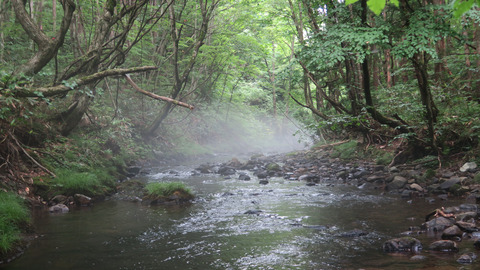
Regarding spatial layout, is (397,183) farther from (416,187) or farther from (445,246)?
(445,246)

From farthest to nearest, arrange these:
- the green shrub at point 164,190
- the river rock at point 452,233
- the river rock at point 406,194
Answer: the green shrub at point 164,190 → the river rock at point 406,194 → the river rock at point 452,233

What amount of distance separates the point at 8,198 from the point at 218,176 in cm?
810

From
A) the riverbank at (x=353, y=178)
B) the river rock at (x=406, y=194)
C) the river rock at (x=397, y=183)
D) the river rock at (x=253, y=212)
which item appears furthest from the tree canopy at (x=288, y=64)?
the river rock at (x=253, y=212)

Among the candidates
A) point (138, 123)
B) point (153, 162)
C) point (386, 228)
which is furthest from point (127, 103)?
point (386, 228)

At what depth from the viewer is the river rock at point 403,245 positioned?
463 centimetres

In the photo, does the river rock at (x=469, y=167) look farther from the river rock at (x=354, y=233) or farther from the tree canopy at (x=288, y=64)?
the river rock at (x=354, y=233)

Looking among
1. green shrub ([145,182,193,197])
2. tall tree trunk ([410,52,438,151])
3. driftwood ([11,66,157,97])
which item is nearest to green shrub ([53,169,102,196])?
green shrub ([145,182,193,197])

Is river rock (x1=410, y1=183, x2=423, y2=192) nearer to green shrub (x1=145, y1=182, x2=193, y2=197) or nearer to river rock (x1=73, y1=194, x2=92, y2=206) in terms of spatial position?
green shrub (x1=145, y1=182, x2=193, y2=197)

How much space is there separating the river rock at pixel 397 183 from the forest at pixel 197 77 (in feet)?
3.73

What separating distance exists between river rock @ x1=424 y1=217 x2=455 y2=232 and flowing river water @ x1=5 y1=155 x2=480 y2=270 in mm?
386

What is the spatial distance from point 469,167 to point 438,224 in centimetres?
418

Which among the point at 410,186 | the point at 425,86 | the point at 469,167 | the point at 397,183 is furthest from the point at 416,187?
the point at 425,86

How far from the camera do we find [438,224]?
5.44 metres

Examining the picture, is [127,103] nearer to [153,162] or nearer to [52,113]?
[153,162]
